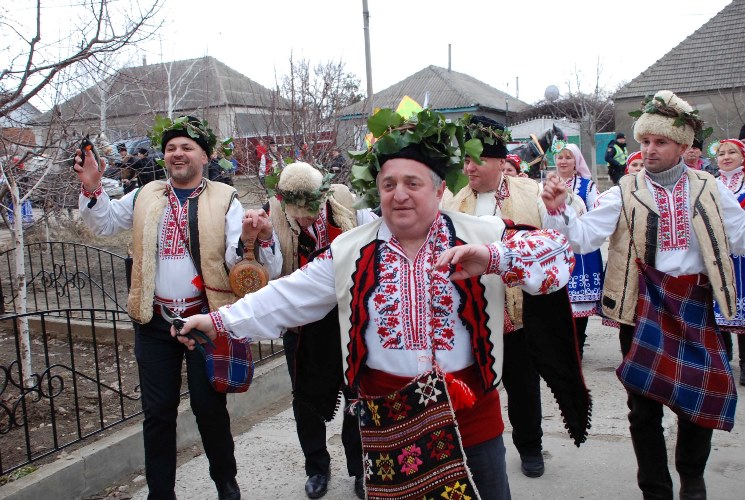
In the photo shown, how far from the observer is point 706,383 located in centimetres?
343

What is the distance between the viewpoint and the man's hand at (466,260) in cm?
235

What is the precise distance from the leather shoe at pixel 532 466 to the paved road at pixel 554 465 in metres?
0.04

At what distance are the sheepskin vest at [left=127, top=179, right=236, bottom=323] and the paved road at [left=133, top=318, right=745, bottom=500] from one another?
4.26 feet

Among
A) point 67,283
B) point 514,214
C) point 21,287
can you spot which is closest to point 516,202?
point 514,214

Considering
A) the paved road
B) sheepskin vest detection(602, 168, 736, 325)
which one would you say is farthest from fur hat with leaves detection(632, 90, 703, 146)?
the paved road

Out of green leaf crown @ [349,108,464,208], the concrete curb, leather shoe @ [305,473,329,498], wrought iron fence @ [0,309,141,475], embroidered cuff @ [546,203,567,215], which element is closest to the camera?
green leaf crown @ [349,108,464,208]

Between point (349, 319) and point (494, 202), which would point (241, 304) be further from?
point (494, 202)

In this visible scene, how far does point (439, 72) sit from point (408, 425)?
41.5 m

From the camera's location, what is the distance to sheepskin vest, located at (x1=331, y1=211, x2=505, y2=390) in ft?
8.40

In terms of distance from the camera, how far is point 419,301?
8.47 feet

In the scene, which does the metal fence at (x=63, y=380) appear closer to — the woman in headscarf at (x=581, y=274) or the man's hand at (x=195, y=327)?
the man's hand at (x=195, y=327)

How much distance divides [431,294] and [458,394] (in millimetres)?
367

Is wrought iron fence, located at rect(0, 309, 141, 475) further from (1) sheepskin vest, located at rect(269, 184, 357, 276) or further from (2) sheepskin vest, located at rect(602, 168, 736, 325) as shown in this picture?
(2) sheepskin vest, located at rect(602, 168, 736, 325)

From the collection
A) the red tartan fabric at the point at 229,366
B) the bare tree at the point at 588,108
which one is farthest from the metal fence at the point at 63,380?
the bare tree at the point at 588,108
